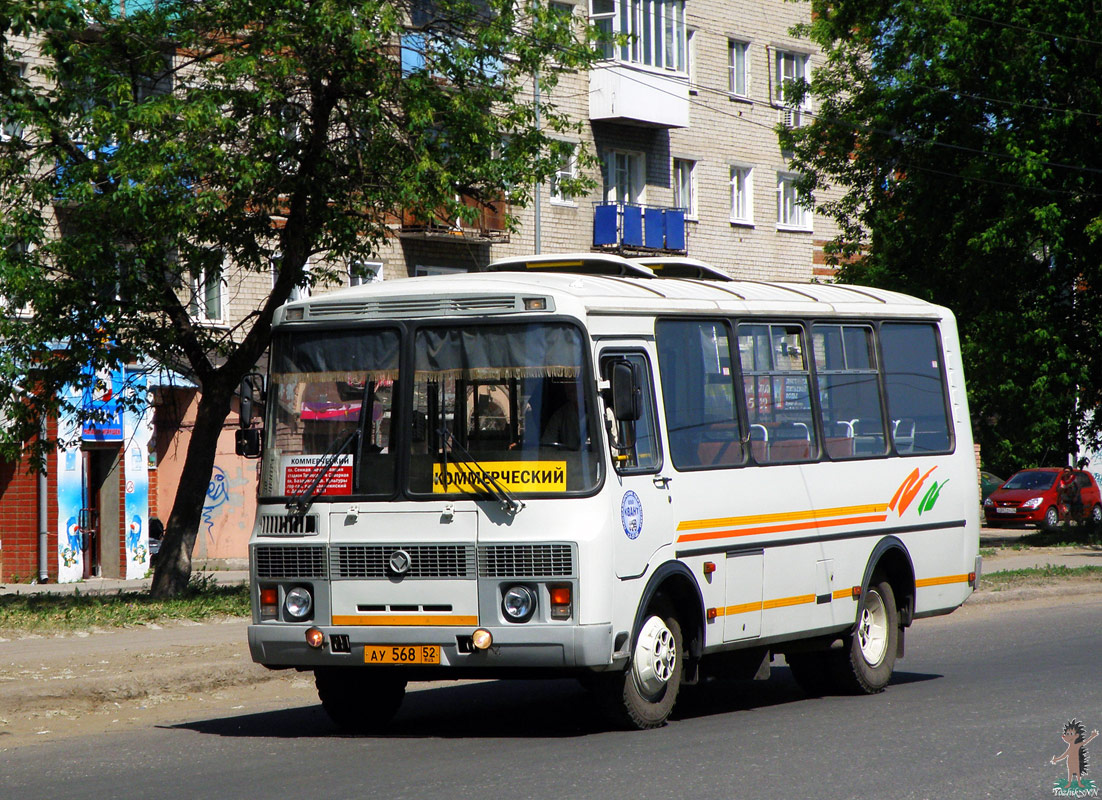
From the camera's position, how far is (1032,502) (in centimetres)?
4666

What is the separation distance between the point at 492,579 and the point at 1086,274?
2632 cm

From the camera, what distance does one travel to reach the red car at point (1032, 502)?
153ft

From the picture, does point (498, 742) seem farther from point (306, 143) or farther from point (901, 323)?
point (306, 143)

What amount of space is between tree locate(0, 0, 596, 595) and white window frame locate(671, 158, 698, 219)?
23.3 meters

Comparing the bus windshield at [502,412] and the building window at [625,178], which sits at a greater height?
the building window at [625,178]

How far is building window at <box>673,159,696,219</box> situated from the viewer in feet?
146

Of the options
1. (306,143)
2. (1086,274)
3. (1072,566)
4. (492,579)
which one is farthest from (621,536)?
(1086,274)

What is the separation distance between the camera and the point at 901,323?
46.1ft

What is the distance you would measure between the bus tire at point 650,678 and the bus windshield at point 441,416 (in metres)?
1.13

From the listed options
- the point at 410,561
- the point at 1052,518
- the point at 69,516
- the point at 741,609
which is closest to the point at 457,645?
the point at 410,561

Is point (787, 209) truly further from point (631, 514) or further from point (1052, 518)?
point (631, 514)

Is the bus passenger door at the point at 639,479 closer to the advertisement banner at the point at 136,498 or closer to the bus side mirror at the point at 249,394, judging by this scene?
the bus side mirror at the point at 249,394

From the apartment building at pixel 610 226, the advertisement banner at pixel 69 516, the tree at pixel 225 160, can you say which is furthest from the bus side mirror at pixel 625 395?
the advertisement banner at pixel 69 516

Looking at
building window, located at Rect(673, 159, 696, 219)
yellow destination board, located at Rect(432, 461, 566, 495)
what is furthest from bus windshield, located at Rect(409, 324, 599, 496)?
building window, located at Rect(673, 159, 696, 219)
